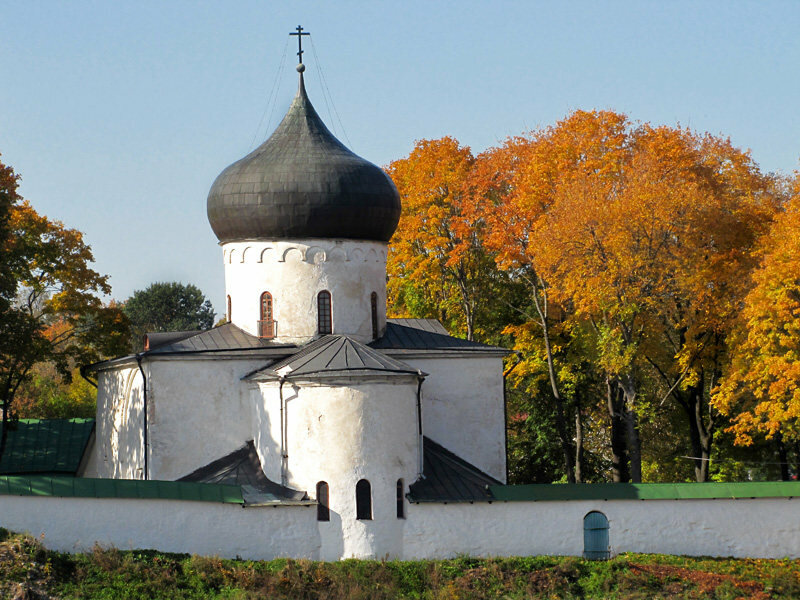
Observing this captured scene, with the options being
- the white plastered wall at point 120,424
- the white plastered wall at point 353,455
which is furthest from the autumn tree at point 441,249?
the white plastered wall at point 353,455

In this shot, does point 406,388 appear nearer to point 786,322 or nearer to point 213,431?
point 213,431

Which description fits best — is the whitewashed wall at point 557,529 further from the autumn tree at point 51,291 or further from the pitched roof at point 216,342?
the autumn tree at point 51,291

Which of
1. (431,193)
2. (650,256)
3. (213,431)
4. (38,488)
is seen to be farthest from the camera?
(431,193)

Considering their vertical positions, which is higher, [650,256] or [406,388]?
[650,256]

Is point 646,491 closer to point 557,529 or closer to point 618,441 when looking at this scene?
point 557,529

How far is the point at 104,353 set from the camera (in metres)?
34.3

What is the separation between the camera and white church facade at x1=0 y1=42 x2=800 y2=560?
23781 millimetres

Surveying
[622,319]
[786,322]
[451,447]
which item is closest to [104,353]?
[451,447]

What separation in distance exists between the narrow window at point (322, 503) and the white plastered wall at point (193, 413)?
10.6ft

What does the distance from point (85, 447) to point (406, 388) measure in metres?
11.6

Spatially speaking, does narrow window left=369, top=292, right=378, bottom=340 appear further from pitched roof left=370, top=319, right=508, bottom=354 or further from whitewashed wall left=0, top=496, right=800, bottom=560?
whitewashed wall left=0, top=496, right=800, bottom=560

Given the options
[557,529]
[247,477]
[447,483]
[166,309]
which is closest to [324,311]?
[247,477]

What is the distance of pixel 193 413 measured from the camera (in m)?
27.3

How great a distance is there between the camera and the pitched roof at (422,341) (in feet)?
94.0
